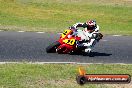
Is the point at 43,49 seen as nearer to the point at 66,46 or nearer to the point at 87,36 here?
the point at 66,46

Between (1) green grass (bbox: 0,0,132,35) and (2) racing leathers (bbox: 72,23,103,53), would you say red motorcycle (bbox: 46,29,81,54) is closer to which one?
(2) racing leathers (bbox: 72,23,103,53)

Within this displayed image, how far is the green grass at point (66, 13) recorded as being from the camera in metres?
28.3

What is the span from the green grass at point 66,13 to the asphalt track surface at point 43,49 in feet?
18.9

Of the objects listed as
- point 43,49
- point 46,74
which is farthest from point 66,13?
point 46,74

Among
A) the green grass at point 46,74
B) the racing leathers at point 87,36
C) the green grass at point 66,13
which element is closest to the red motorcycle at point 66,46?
the racing leathers at point 87,36

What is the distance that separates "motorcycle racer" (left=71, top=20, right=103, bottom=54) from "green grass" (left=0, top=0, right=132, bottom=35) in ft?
33.2

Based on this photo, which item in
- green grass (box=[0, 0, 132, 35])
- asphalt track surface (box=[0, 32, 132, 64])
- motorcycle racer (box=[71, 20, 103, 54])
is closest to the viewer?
asphalt track surface (box=[0, 32, 132, 64])

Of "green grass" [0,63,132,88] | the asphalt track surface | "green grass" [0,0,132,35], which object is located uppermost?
"green grass" [0,63,132,88]

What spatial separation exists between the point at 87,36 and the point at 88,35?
0.06 m

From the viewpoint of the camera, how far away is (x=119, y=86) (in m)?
11.1

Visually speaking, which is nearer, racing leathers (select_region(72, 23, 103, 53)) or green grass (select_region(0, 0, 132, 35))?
racing leathers (select_region(72, 23, 103, 53))

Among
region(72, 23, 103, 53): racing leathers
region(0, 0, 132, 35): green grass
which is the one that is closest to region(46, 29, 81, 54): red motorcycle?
region(72, 23, 103, 53): racing leathers

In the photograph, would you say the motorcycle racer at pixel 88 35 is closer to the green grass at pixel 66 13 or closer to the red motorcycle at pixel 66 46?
the red motorcycle at pixel 66 46

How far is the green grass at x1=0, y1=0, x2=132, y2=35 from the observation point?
92.9 feet
